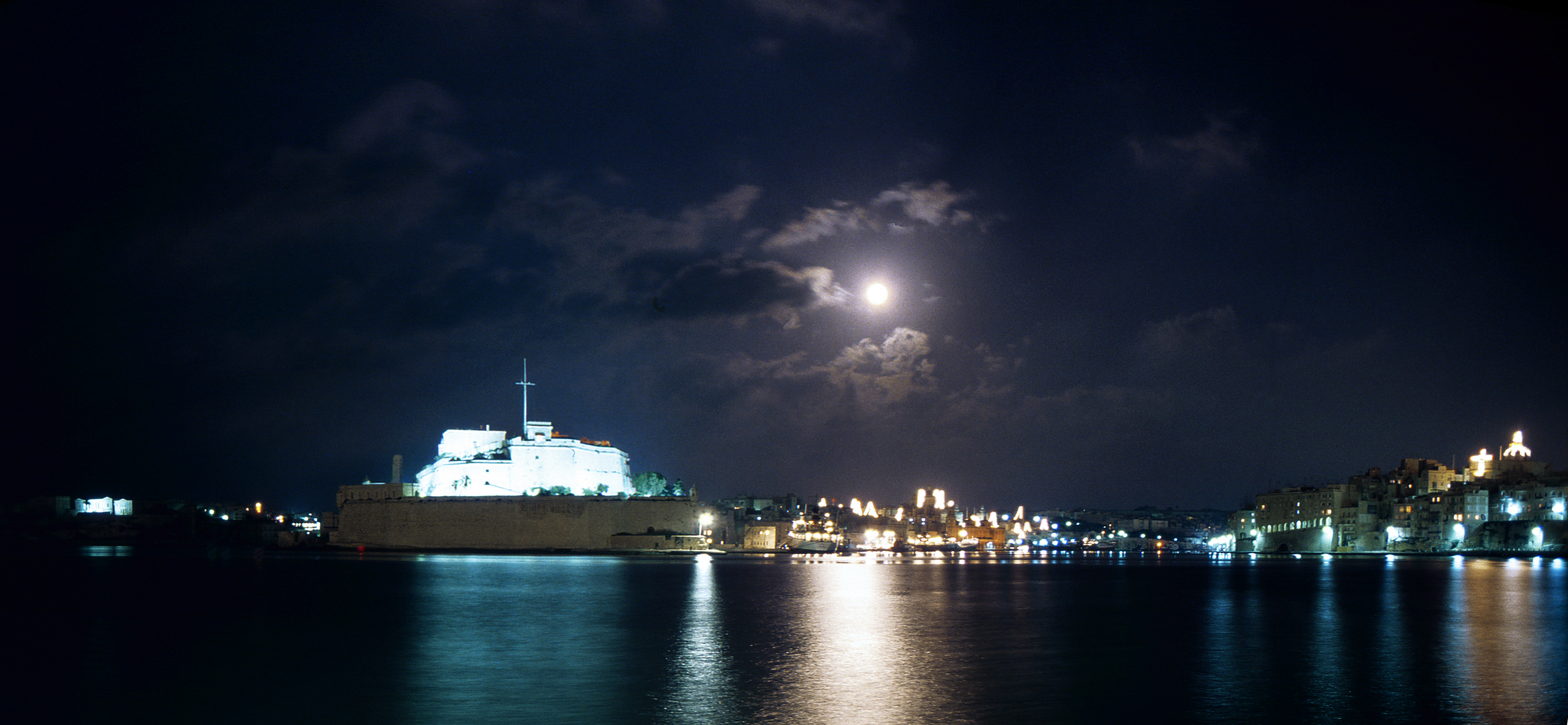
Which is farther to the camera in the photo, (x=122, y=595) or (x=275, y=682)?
(x=122, y=595)

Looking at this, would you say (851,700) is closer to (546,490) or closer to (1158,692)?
(1158,692)

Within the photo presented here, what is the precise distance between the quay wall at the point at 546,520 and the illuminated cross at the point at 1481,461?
69.7 metres

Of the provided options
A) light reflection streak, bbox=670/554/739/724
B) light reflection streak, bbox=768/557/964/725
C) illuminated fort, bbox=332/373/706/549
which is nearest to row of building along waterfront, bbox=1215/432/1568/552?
illuminated fort, bbox=332/373/706/549

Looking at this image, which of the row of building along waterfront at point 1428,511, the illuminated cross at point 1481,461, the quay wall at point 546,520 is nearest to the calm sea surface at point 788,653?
the quay wall at point 546,520

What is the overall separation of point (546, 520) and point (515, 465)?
6.03 metres

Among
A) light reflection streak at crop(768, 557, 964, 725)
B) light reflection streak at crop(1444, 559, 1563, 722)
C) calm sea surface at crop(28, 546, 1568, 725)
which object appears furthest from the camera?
light reflection streak at crop(1444, 559, 1563, 722)

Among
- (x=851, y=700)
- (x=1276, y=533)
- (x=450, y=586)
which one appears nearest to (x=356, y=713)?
(x=851, y=700)

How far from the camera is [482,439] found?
87062 mm

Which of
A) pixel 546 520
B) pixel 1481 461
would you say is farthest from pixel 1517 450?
pixel 546 520

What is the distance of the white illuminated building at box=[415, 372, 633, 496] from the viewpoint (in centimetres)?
8306

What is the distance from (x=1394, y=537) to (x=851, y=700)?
89763 mm

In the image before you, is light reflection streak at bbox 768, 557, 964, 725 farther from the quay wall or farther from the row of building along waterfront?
the row of building along waterfront

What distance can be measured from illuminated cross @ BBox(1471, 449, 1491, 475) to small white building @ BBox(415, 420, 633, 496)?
75.3 m

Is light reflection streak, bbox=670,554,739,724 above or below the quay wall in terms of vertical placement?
above
